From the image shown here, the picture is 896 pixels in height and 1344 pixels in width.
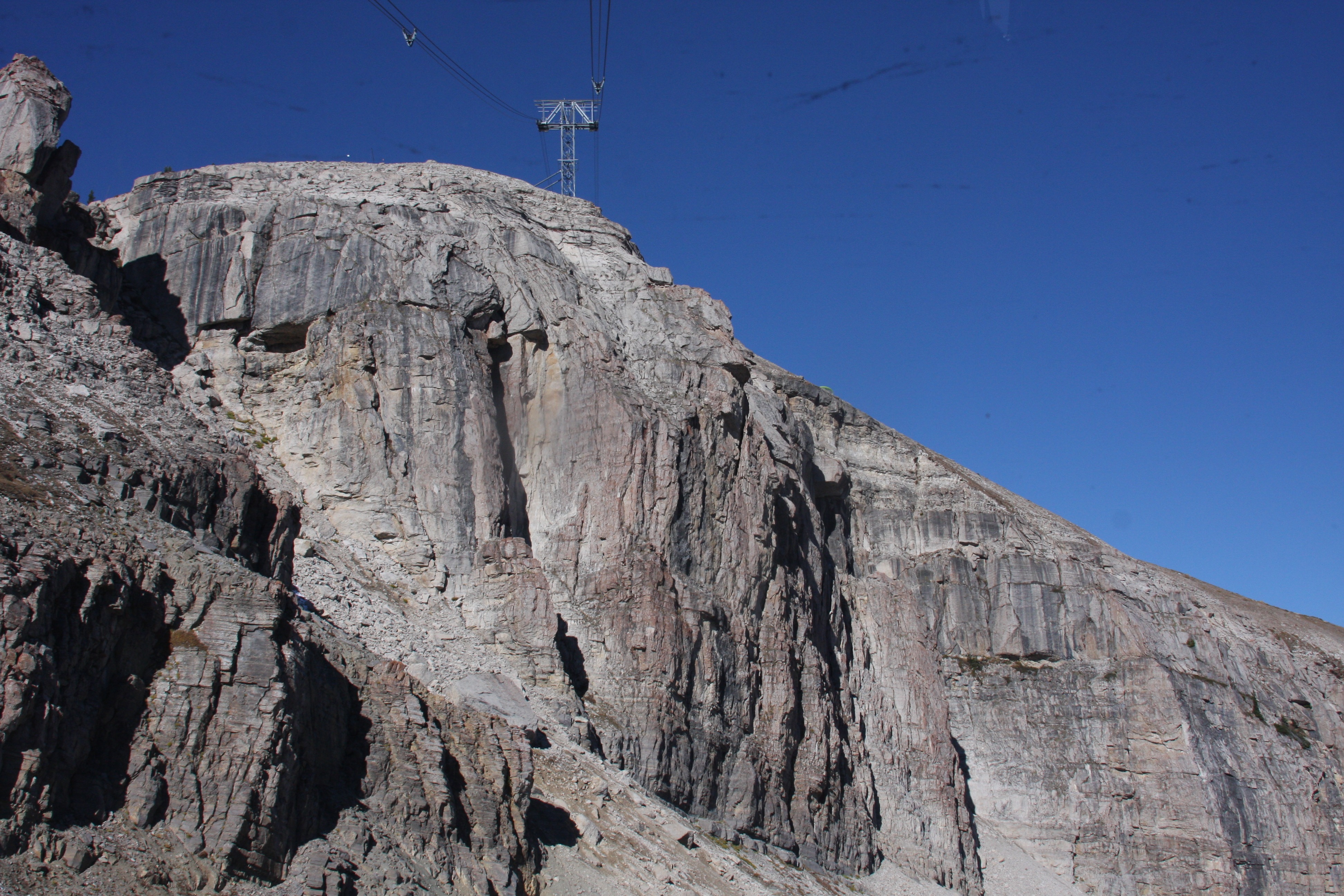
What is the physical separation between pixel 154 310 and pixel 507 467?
14.6m

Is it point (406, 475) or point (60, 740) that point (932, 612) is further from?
point (60, 740)

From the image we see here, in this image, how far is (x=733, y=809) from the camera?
38.6 metres

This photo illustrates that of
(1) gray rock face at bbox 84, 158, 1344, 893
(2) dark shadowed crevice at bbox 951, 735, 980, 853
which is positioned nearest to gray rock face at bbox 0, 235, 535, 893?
(1) gray rock face at bbox 84, 158, 1344, 893

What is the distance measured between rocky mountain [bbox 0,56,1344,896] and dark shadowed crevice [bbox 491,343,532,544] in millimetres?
226

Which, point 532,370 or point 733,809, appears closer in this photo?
point 733,809

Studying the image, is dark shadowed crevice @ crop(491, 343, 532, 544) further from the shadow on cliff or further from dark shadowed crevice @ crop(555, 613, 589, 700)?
the shadow on cliff

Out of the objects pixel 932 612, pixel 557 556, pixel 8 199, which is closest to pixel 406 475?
pixel 557 556

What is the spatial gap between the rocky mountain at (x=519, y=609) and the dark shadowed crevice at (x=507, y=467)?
0.23m

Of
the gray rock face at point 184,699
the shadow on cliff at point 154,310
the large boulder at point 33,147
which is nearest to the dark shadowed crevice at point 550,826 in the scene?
the gray rock face at point 184,699

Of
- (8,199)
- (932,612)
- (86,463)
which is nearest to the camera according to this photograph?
(86,463)

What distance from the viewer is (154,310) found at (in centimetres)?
4388

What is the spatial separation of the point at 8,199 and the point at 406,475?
14711 mm

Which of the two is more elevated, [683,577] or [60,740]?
[683,577]

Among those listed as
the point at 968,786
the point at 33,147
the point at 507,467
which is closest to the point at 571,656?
the point at 507,467
